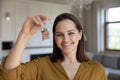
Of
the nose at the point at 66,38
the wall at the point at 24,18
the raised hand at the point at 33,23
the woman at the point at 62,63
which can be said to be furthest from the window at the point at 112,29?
the raised hand at the point at 33,23

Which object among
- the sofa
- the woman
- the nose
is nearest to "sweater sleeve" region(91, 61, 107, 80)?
the woman

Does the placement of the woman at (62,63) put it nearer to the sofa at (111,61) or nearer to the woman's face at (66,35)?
the woman's face at (66,35)

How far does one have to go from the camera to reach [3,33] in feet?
17.0

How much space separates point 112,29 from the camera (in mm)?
6445

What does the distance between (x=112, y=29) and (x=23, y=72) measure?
19.2ft

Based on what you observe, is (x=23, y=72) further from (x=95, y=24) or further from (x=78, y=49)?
(x=95, y=24)

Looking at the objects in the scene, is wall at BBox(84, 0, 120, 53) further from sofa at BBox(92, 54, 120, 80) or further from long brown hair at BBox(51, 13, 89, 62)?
long brown hair at BBox(51, 13, 89, 62)

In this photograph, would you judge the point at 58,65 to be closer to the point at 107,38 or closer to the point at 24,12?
the point at 24,12

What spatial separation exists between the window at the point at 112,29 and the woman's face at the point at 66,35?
5.54 metres

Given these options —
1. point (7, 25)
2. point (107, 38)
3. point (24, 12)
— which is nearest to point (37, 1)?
point (24, 12)

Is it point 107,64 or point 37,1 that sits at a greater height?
point 37,1

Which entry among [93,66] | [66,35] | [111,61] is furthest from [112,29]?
[66,35]

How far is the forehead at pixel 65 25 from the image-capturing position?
0.97 m

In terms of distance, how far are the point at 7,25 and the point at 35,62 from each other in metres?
4.44
